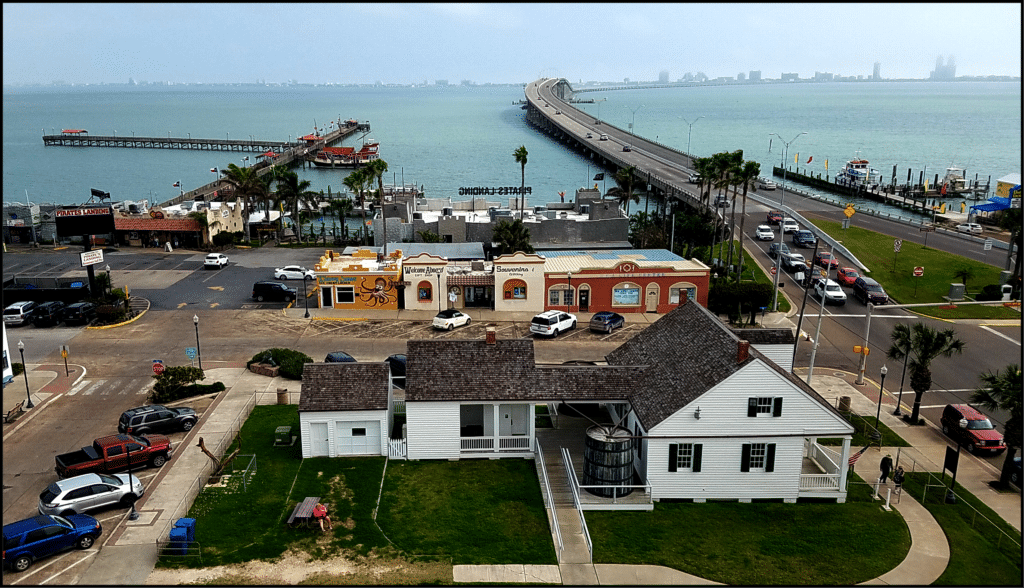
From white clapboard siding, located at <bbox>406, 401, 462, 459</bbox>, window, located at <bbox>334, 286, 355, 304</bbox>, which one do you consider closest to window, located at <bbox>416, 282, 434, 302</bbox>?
window, located at <bbox>334, 286, 355, 304</bbox>

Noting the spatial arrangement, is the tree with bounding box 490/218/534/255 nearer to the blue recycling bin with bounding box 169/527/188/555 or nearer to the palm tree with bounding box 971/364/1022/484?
the palm tree with bounding box 971/364/1022/484

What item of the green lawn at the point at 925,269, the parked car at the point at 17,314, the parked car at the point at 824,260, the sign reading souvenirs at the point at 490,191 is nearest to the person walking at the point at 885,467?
the green lawn at the point at 925,269

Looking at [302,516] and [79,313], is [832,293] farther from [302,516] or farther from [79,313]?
[79,313]

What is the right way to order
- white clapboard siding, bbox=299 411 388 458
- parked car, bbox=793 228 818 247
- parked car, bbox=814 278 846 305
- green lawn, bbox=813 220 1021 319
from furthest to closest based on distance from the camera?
parked car, bbox=793 228 818 247 → parked car, bbox=814 278 846 305 → green lawn, bbox=813 220 1021 319 → white clapboard siding, bbox=299 411 388 458

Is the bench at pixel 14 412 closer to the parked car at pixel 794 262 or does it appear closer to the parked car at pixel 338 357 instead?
the parked car at pixel 338 357

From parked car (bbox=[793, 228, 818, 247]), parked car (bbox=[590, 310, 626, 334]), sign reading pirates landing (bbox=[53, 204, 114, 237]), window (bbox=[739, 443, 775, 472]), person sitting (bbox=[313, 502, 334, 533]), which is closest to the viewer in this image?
person sitting (bbox=[313, 502, 334, 533])

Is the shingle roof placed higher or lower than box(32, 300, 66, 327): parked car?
higher

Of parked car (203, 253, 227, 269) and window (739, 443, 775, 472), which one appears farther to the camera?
parked car (203, 253, 227, 269)
